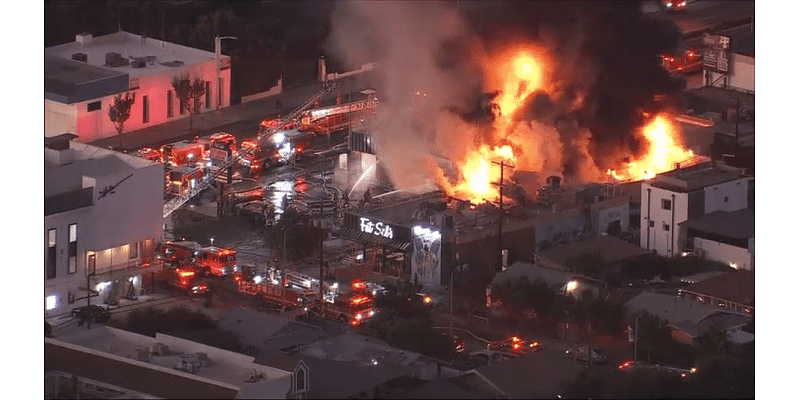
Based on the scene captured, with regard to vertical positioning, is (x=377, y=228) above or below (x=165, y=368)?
below

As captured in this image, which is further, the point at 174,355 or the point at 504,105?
the point at 504,105

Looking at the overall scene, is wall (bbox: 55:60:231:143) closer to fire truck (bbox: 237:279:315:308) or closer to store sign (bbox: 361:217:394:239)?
store sign (bbox: 361:217:394:239)

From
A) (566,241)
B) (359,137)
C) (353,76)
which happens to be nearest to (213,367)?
(566,241)

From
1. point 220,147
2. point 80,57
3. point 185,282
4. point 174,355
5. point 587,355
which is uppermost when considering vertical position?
point 80,57

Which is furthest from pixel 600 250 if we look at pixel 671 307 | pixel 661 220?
pixel 671 307

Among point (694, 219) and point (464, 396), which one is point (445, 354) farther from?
point (694, 219)

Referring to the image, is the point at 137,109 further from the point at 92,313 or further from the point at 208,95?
the point at 92,313

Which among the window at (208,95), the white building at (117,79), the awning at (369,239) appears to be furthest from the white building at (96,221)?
the window at (208,95)

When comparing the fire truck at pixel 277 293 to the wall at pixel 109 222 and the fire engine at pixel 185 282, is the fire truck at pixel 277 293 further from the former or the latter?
the wall at pixel 109 222
